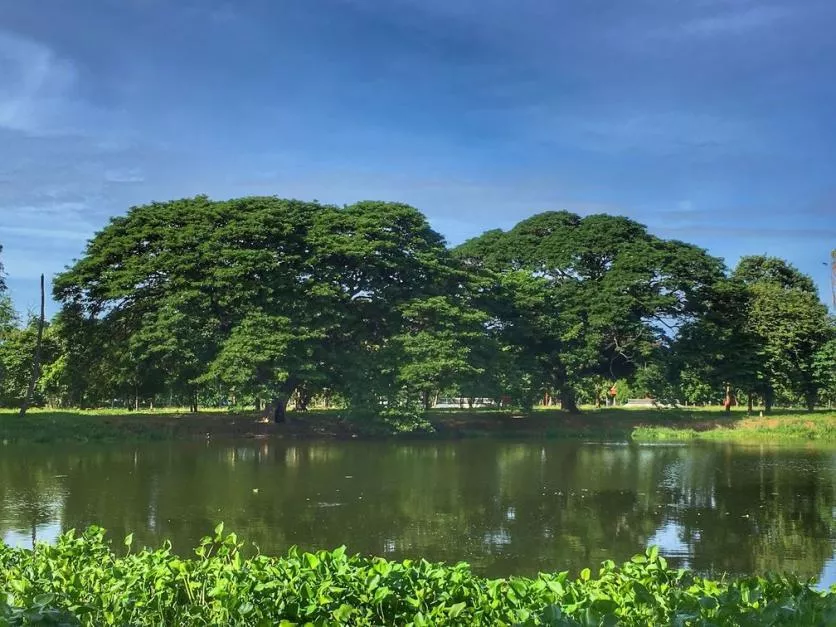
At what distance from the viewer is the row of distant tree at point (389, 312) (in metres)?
29.7

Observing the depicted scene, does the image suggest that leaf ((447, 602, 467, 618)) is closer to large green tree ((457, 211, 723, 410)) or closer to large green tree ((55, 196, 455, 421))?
large green tree ((55, 196, 455, 421))

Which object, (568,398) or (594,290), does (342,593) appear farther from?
(568,398)

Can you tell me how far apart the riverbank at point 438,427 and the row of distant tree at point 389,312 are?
132cm

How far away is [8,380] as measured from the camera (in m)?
44.4

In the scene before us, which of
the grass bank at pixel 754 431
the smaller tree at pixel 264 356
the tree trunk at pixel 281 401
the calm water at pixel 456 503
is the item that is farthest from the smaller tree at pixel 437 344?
the grass bank at pixel 754 431

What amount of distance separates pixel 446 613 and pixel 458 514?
9630 mm

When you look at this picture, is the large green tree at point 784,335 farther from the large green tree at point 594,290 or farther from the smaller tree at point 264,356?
the smaller tree at point 264,356

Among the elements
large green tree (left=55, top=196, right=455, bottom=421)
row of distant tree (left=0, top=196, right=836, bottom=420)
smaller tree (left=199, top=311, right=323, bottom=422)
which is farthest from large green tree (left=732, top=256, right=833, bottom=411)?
smaller tree (left=199, top=311, right=323, bottom=422)

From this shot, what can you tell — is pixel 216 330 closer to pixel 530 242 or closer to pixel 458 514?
pixel 530 242

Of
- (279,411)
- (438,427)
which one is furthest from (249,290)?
(438,427)

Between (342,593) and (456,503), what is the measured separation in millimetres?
10811

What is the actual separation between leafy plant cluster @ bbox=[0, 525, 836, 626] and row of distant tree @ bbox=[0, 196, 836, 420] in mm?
23808

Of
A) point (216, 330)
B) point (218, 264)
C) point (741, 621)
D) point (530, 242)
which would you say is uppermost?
point (530, 242)

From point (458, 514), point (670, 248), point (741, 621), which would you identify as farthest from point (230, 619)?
point (670, 248)
